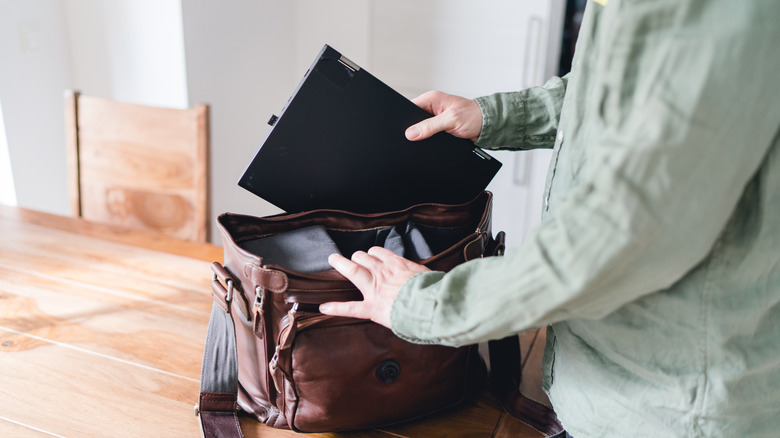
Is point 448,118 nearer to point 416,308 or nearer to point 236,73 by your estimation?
point 416,308

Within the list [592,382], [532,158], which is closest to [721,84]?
[592,382]

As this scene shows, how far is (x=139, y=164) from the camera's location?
1562 mm

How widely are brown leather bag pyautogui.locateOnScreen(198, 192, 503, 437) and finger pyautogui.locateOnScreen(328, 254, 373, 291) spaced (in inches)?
0.6

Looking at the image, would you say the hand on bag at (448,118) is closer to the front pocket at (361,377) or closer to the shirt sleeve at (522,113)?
the shirt sleeve at (522,113)

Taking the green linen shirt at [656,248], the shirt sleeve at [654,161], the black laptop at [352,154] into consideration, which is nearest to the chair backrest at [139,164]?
the black laptop at [352,154]

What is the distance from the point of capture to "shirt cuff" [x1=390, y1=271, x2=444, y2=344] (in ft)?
2.03

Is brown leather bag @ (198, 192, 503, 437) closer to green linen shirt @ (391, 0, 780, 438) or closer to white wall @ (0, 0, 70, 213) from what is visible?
green linen shirt @ (391, 0, 780, 438)

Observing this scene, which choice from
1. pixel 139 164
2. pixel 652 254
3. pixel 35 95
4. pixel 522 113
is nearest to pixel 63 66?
pixel 35 95

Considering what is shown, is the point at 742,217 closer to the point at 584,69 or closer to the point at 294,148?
the point at 584,69

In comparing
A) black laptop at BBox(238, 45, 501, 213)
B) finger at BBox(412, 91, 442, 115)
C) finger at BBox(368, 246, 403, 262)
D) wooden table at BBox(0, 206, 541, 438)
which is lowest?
wooden table at BBox(0, 206, 541, 438)

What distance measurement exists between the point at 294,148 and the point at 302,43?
2023 mm

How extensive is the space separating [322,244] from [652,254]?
0.43m

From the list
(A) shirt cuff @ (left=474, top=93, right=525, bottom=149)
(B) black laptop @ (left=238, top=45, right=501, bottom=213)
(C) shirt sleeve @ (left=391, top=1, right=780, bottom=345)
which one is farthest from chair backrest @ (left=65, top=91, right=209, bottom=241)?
(C) shirt sleeve @ (left=391, top=1, right=780, bottom=345)

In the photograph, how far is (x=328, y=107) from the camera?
2.85 feet
